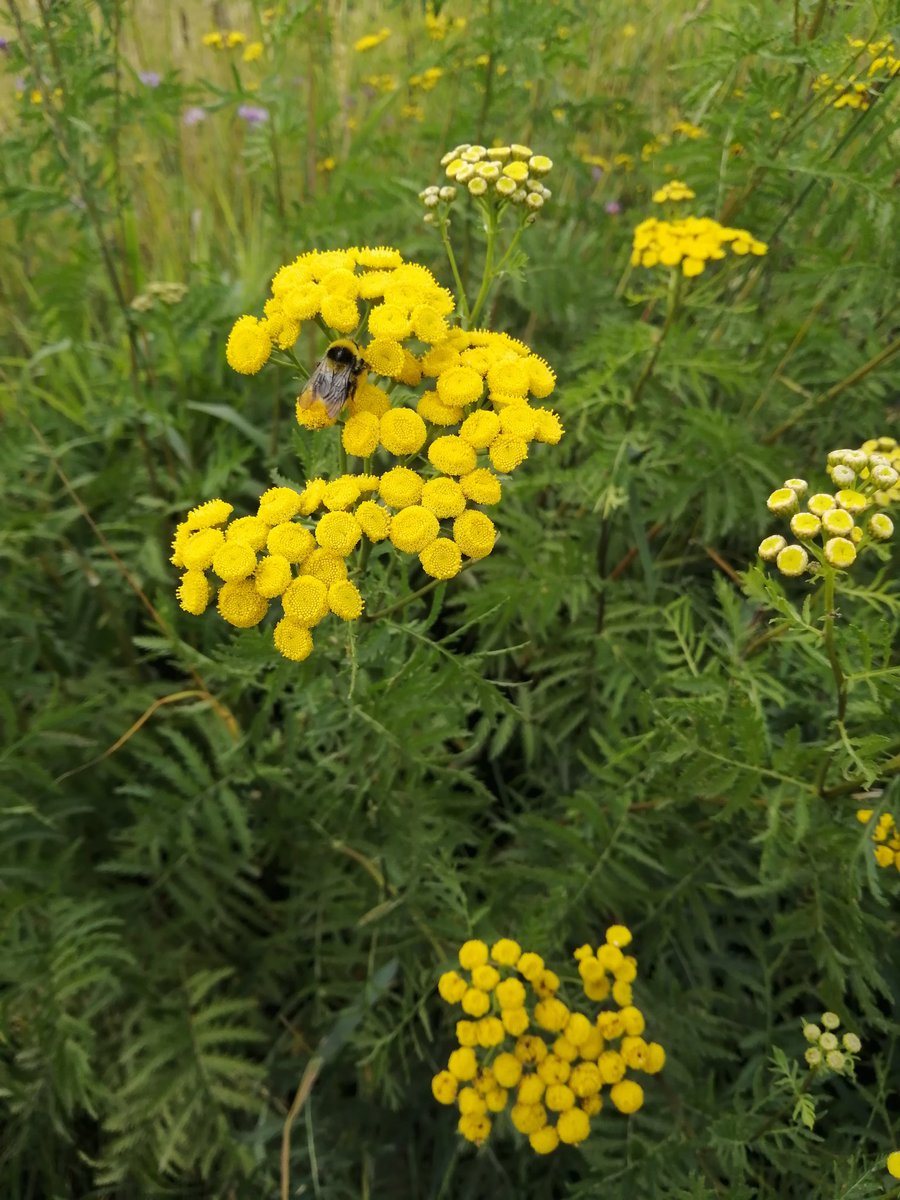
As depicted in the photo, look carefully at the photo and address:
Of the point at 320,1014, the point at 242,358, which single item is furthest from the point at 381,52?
the point at 320,1014

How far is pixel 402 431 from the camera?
1284 millimetres

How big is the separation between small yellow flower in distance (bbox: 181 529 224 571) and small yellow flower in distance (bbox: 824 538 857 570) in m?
0.94

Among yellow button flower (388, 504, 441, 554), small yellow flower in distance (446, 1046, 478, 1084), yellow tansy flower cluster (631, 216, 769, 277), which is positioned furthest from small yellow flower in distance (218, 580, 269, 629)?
yellow tansy flower cluster (631, 216, 769, 277)

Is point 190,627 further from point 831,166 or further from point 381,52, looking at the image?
point 381,52

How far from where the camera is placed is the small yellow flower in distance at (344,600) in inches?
46.8

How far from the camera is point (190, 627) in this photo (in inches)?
97.3

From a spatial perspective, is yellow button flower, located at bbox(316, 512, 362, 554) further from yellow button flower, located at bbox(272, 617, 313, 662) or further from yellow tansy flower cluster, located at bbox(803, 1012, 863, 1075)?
yellow tansy flower cluster, located at bbox(803, 1012, 863, 1075)

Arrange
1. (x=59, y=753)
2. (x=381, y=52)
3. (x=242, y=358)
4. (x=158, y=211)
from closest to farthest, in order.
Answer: (x=242, y=358)
(x=59, y=753)
(x=158, y=211)
(x=381, y=52)

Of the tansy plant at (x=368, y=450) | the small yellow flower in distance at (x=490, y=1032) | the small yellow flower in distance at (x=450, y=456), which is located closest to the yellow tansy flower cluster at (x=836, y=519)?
the tansy plant at (x=368, y=450)

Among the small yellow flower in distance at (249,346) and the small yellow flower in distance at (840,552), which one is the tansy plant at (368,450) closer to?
the small yellow flower in distance at (249,346)

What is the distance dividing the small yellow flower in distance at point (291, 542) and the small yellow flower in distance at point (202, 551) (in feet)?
0.31

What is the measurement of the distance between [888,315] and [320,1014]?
2370 millimetres

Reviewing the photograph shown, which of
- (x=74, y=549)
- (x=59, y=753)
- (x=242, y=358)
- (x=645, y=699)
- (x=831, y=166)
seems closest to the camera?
(x=242, y=358)

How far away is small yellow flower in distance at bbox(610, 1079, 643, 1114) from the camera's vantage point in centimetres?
148
